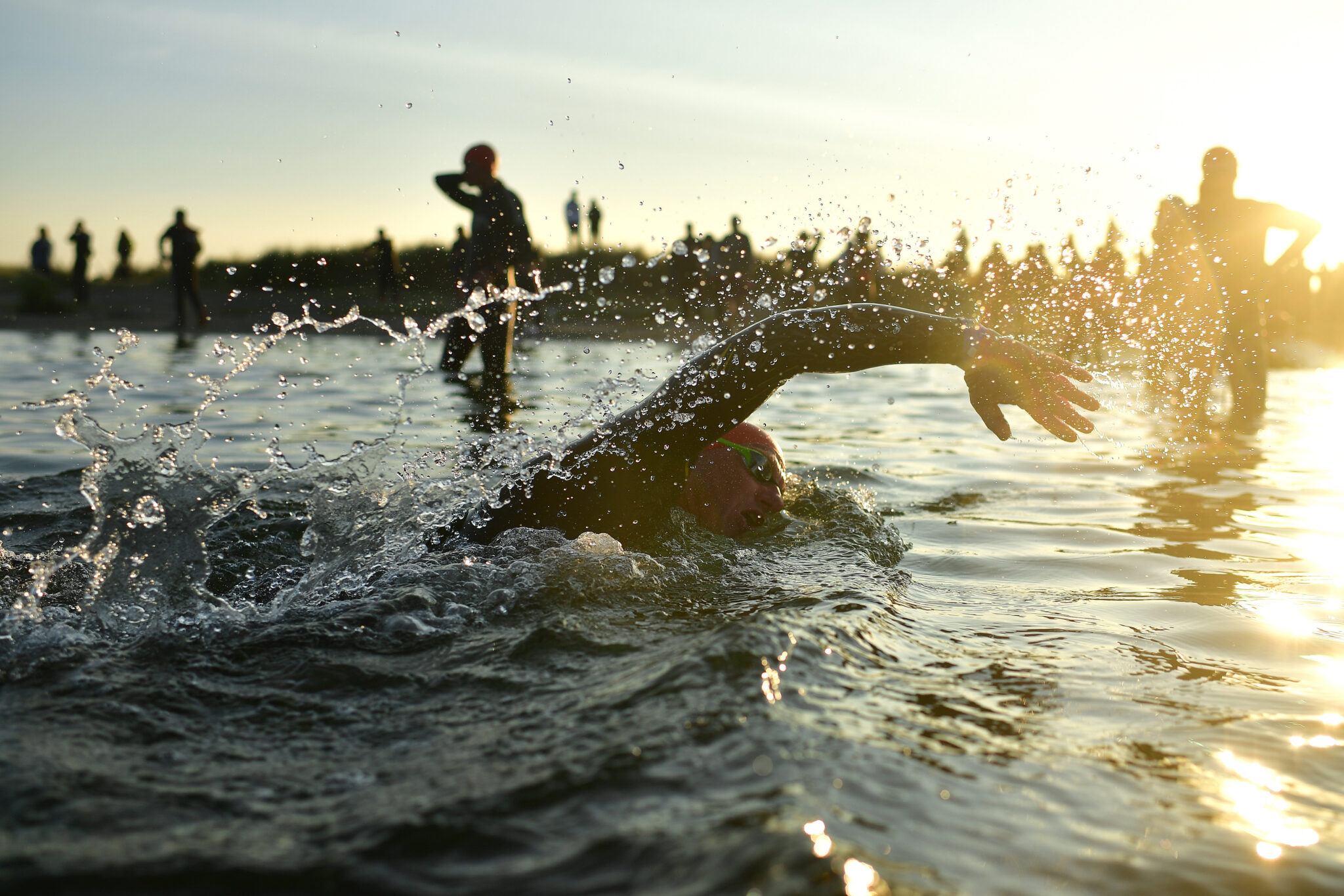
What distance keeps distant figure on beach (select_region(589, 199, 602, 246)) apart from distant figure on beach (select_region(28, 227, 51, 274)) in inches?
580

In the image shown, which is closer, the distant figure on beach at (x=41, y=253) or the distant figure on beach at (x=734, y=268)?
the distant figure on beach at (x=734, y=268)

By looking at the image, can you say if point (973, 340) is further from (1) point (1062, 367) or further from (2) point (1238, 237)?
(2) point (1238, 237)

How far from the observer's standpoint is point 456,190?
820cm

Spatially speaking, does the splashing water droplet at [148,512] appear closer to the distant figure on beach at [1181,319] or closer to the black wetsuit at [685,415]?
the black wetsuit at [685,415]

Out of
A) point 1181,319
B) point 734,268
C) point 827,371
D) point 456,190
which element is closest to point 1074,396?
point 827,371

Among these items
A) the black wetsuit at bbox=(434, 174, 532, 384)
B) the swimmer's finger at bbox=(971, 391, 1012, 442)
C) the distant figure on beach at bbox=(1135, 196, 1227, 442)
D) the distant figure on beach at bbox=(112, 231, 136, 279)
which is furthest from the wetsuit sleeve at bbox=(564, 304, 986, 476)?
the distant figure on beach at bbox=(112, 231, 136, 279)

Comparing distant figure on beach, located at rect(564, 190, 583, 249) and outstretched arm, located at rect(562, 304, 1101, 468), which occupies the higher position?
distant figure on beach, located at rect(564, 190, 583, 249)

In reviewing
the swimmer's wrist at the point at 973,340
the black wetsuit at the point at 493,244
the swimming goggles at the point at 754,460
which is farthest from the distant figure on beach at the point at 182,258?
the swimmer's wrist at the point at 973,340

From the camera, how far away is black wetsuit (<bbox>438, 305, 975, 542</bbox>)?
3158 mm

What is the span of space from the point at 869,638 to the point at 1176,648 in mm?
999

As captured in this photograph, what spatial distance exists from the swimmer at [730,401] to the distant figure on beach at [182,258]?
16.7m

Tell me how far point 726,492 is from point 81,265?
2588 centimetres

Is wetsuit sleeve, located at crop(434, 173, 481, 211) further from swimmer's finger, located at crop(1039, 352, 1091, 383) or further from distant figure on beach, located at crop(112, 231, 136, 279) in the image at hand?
distant figure on beach, located at crop(112, 231, 136, 279)

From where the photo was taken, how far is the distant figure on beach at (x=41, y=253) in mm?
26578
